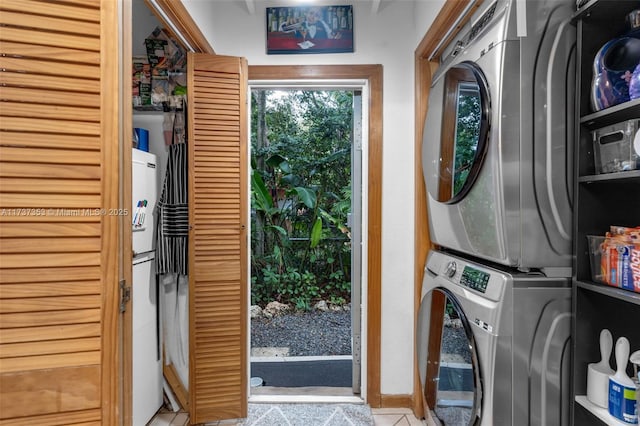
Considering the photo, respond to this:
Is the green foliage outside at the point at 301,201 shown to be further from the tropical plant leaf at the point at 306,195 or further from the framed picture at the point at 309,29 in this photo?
the framed picture at the point at 309,29

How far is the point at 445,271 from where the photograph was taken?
150 cm

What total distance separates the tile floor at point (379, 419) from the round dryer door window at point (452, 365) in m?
0.31

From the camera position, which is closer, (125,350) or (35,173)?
(35,173)

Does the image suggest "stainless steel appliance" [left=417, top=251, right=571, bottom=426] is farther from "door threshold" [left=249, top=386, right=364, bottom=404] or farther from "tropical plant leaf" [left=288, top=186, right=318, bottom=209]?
"tropical plant leaf" [left=288, top=186, right=318, bottom=209]

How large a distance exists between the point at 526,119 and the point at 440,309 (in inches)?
35.1

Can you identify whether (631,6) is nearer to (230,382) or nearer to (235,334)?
(235,334)

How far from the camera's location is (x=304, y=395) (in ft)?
7.16

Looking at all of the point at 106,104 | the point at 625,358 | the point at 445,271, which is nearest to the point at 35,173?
the point at 106,104

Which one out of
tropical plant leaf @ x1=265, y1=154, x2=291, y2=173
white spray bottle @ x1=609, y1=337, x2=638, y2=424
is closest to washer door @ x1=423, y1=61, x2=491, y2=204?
white spray bottle @ x1=609, y1=337, x2=638, y2=424

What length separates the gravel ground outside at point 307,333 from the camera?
10.4 feet

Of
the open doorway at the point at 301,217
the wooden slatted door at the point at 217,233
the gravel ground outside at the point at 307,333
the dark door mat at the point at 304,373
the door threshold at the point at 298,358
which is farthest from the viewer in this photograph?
the open doorway at the point at 301,217

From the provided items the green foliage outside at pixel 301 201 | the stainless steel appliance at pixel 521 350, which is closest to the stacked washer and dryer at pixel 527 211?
the stainless steel appliance at pixel 521 350

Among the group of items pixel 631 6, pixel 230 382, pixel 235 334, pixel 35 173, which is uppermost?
pixel 631 6

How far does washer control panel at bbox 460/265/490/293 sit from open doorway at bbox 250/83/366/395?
2.29 m
